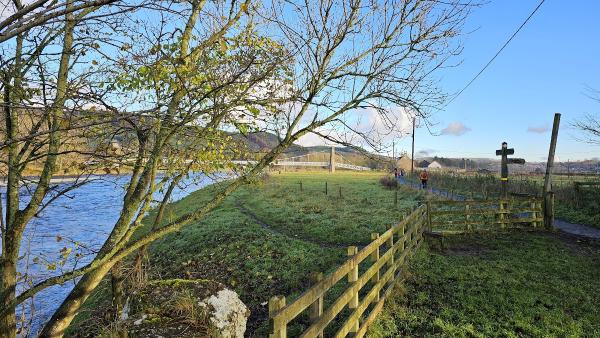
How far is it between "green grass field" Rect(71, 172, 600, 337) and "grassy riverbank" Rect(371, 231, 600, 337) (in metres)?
0.02

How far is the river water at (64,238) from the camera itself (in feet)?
18.3

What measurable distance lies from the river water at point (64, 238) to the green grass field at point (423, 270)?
49.4 inches

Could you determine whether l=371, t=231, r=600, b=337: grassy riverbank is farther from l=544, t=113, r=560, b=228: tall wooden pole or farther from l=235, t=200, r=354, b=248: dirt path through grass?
l=235, t=200, r=354, b=248: dirt path through grass

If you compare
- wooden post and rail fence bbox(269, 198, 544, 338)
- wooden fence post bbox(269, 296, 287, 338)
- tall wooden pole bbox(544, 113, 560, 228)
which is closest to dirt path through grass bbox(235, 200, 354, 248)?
wooden post and rail fence bbox(269, 198, 544, 338)

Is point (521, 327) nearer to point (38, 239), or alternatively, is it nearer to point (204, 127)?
point (204, 127)

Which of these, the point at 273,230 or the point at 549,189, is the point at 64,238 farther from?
the point at 549,189

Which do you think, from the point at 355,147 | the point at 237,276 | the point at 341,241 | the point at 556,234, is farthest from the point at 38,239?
the point at 556,234

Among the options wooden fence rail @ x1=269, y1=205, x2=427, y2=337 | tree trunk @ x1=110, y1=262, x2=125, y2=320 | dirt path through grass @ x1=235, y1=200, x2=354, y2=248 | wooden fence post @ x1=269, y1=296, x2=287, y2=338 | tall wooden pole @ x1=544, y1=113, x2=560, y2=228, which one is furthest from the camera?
tall wooden pole @ x1=544, y1=113, x2=560, y2=228

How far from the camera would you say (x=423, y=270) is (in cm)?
934

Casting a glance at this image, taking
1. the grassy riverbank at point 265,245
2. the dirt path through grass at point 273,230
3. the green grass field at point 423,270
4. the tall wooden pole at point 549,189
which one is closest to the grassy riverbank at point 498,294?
the green grass field at point 423,270

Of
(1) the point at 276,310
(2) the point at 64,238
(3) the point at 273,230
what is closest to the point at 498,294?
(1) the point at 276,310

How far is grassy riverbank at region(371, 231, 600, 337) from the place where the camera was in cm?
634

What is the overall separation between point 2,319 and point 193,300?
239 cm

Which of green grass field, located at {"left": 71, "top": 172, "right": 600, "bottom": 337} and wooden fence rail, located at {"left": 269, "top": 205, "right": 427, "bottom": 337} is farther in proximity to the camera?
green grass field, located at {"left": 71, "top": 172, "right": 600, "bottom": 337}
